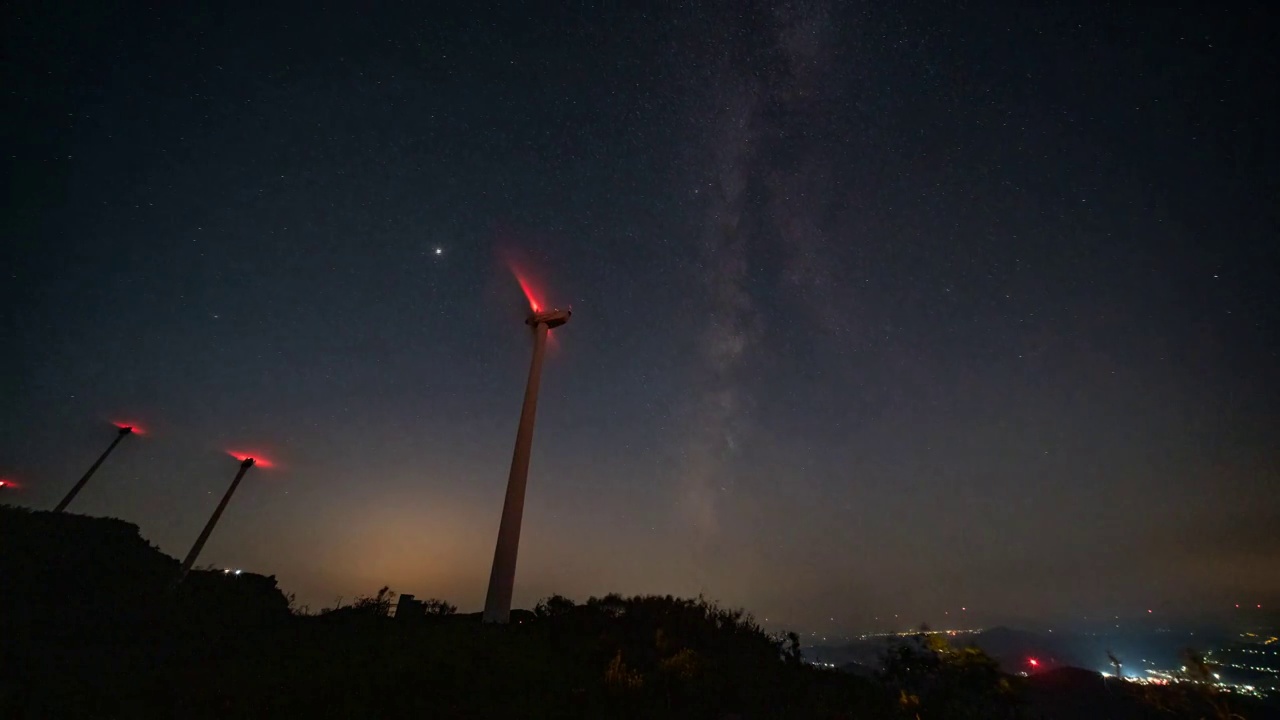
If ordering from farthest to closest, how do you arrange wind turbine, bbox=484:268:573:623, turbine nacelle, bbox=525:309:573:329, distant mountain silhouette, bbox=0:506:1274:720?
1. turbine nacelle, bbox=525:309:573:329
2. wind turbine, bbox=484:268:573:623
3. distant mountain silhouette, bbox=0:506:1274:720

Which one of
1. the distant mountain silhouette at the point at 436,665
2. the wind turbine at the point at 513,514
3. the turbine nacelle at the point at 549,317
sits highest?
the turbine nacelle at the point at 549,317

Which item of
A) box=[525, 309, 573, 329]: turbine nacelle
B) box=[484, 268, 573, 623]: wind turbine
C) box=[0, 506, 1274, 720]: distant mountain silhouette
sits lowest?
box=[0, 506, 1274, 720]: distant mountain silhouette

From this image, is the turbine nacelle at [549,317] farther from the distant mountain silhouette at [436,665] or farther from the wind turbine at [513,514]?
the distant mountain silhouette at [436,665]

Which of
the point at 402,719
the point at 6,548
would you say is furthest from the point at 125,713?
the point at 6,548

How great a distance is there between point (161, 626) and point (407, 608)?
15.1 m

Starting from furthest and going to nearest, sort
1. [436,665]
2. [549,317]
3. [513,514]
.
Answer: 1. [549,317]
2. [513,514]
3. [436,665]

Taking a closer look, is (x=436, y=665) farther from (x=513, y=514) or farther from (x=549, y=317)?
(x=549, y=317)

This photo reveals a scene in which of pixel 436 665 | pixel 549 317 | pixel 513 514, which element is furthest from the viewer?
pixel 549 317

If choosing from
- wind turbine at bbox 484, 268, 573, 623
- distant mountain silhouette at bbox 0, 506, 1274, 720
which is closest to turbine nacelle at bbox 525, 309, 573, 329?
wind turbine at bbox 484, 268, 573, 623

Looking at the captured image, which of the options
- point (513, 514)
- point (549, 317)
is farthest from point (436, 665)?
point (549, 317)

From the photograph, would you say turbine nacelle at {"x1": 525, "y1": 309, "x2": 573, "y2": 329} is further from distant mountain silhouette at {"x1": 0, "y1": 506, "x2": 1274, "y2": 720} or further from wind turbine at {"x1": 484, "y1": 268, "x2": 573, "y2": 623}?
distant mountain silhouette at {"x1": 0, "y1": 506, "x2": 1274, "y2": 720}

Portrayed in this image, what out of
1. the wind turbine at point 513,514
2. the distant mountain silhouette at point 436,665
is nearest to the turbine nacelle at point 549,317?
the wind turbine at point 513,514

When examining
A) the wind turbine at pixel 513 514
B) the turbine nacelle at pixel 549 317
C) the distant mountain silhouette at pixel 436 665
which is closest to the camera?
the distant mountain silhouette at pixel 436 665

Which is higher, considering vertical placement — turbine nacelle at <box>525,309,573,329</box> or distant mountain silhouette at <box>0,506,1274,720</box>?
turbine nacelle at <box>525,309,573,329</box>
